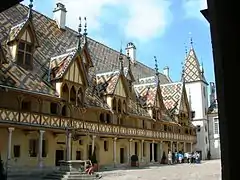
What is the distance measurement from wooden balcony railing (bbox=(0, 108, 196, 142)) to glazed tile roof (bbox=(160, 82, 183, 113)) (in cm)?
596

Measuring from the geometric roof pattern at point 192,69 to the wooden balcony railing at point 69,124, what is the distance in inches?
664

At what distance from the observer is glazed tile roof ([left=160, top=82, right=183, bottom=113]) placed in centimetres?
3997

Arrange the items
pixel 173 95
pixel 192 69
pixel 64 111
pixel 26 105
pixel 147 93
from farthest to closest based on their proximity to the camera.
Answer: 1. pixel 192 69
2. pixel 173 95
3. pixel 147 93
4. pixel 64 111
5. pixel 26 105

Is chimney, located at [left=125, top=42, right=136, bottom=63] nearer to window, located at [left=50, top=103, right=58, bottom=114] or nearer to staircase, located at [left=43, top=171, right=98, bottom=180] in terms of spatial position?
window, located at [left=50, top=103, right=58, bottom=114]

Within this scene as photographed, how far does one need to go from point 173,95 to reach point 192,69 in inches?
402

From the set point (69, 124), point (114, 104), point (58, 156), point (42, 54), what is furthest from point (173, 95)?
point (69, 124)

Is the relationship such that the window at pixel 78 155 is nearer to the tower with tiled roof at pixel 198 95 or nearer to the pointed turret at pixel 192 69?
the tower with tiled roof at pixel 198 95

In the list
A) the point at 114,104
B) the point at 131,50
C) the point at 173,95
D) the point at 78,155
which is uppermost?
A: the point at 131,50

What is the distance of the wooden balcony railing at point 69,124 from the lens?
18828 millimetres

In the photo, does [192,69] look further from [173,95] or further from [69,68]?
[69,68]

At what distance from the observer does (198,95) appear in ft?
158

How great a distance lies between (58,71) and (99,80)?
648cm

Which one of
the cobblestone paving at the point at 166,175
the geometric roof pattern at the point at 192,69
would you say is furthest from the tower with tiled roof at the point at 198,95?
the cobblestone paving at the point at 166,175

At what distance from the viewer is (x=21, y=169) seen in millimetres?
19891
